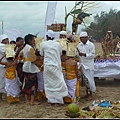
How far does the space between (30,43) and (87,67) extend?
136cm

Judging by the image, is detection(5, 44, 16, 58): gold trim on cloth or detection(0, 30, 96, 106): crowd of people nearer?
detection(0, 30, 96, 106): crowd of people

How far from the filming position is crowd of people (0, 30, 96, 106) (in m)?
5.54

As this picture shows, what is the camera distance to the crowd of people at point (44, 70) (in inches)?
218

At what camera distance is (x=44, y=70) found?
18.2 ft

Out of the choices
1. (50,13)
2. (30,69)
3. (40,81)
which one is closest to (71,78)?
(40,81)

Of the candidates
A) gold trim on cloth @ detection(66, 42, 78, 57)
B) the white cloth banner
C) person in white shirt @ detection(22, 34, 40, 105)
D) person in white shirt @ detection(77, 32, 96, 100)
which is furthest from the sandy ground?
the white cloth banner

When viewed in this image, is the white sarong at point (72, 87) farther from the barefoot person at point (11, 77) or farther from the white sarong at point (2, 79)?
the white sarong at point (2, 79)

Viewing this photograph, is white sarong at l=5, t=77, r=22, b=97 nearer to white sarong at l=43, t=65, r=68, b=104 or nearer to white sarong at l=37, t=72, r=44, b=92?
white sarong at l=37, t=72, r=44, b=92

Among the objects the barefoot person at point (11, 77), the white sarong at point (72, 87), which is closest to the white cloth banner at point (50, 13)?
the barefoot person at point (11, 77)

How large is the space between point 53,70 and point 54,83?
269 millimetres

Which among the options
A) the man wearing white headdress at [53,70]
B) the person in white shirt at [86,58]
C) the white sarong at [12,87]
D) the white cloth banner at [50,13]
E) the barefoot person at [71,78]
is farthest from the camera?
the white cloth banner at [50,13]

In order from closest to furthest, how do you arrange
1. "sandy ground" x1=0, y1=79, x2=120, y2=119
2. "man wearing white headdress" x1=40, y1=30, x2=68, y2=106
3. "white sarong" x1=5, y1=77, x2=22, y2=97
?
"sandy ground" x1=0, y1=79, x2=120, y2=119, "man wearing white headdress" x1=40, y1=30, x2=68, y2=106, "white sarong" x1=5, y1=77, x2=22, y2=97

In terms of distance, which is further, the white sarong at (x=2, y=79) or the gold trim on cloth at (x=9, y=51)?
the white sarong at (x=2, y=79)

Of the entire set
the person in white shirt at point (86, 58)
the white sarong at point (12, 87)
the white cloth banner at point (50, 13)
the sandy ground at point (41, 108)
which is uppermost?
the white cloth banner at point (50, 13)
